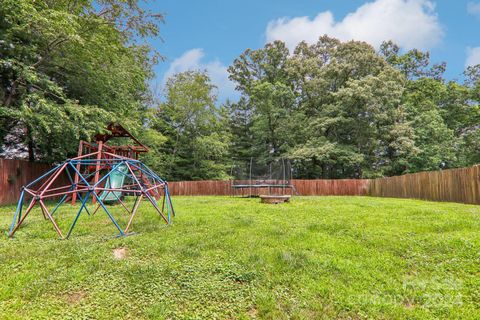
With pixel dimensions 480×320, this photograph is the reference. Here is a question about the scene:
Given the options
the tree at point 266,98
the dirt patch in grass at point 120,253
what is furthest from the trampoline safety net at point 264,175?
the tree at point 266,98

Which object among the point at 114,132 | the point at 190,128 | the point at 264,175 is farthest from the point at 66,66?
the point at 190,128

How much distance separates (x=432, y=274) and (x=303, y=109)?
22.6 m

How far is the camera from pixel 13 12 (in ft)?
27.3

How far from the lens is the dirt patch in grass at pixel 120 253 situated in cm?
374

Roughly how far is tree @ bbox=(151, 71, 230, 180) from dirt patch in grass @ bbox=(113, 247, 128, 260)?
18.9 m

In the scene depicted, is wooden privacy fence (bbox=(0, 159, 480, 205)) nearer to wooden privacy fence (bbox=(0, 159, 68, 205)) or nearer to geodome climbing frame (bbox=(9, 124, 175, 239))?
wooden privacy fence (bbox=(0, 159, 68, 205))

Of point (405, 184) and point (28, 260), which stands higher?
point (405, 184)

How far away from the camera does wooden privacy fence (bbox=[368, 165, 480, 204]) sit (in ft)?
28.4

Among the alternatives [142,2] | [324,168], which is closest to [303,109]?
[324,168]

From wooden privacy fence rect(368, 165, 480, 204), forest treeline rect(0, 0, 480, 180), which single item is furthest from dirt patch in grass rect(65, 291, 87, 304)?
wooden privacy fence rect(368, 165, 480, 204)

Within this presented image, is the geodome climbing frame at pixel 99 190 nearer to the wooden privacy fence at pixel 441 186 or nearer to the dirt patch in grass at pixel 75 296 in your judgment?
the dirt patch in grass at pixel 75 296

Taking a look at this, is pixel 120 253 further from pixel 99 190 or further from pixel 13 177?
pixel 13 177

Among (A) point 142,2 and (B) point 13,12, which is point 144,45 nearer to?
(A) point 142,2

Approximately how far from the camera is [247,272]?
3.29 meters
